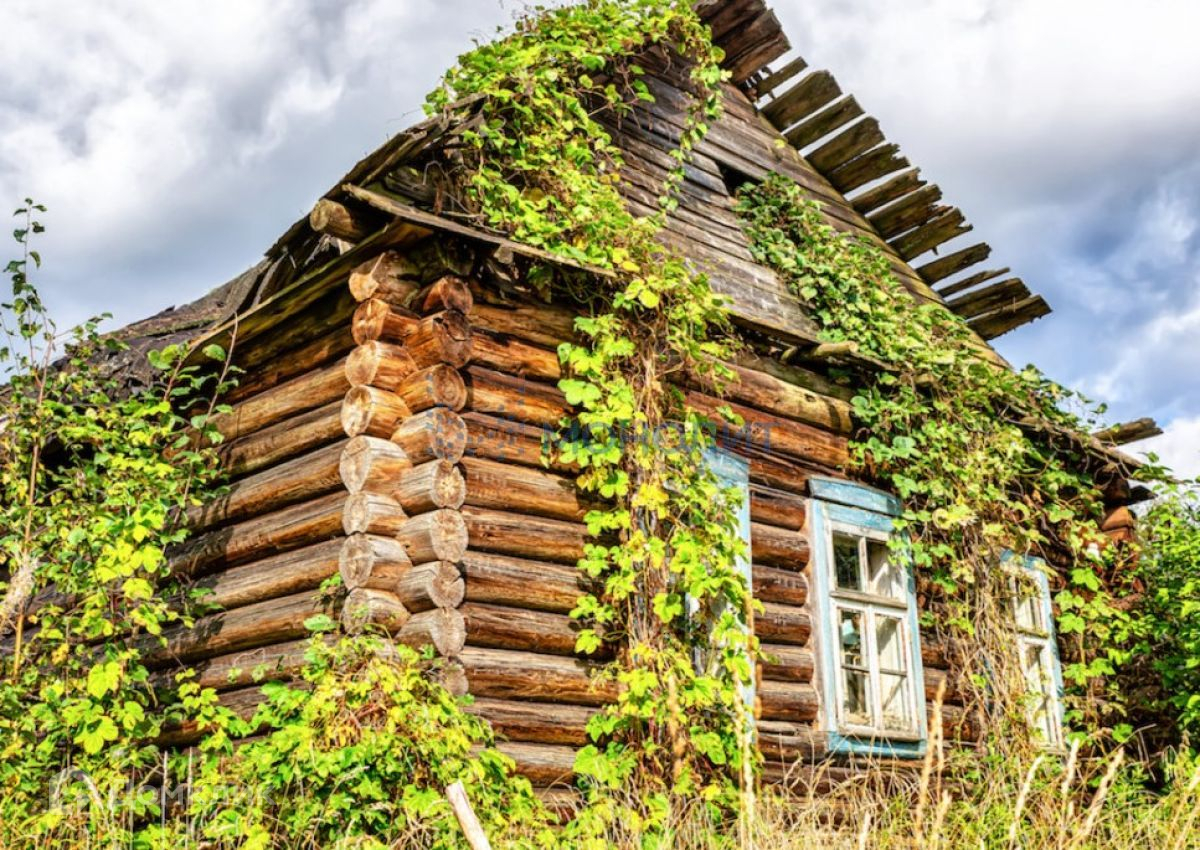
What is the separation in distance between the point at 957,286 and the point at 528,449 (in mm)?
6722

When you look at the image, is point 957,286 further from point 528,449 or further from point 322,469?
point 322,469

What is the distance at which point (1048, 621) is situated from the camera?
895 centimetres

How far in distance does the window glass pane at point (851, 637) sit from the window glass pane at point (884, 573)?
0.25 meters

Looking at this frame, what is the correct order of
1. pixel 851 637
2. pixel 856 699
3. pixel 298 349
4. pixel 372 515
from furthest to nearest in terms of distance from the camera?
pixel 851 637, pixel 856 699, pixel 298 349, pixel 372 515

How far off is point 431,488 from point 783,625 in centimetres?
267

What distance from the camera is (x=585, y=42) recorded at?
7430 mm

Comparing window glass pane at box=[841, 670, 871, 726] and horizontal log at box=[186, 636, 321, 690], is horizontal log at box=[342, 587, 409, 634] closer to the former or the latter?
horizontal log at box=[186, 636, 321, 690]

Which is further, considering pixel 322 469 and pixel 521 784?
pixel 322 469

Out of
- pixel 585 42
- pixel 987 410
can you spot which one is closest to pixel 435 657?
pixel 585 42

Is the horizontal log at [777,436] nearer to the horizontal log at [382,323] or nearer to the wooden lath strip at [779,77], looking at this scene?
the horizontal log at [382,323]

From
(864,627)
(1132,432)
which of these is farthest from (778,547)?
(1132,432)

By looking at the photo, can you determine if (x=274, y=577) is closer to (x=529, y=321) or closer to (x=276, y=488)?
(x=276, y=488)

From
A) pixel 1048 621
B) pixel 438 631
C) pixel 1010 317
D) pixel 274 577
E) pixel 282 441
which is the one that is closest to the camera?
pixel 438 631

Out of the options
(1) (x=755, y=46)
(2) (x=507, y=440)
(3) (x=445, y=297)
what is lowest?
(2) (x=507, y=440)
